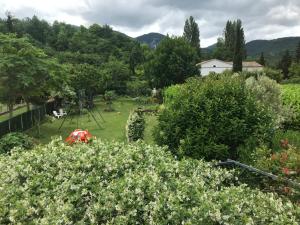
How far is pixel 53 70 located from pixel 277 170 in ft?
56.9

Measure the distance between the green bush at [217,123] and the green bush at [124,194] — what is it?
11.3 ft

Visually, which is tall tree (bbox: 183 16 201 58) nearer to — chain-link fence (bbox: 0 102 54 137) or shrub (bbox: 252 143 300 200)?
chain-link fence (bbox: 0 102 54 137)

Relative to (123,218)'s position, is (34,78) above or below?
above

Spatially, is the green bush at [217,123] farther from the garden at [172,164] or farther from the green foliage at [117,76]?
the green foliage at [117,76]

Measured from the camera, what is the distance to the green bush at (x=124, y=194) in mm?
3203

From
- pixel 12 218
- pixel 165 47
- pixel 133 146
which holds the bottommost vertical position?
pixel 12 218

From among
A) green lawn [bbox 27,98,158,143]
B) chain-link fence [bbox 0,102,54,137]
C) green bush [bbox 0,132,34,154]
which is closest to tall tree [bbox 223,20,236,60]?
green lawn [bbox 27,98,158,143]

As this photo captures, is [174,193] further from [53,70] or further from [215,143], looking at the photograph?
[53,70]

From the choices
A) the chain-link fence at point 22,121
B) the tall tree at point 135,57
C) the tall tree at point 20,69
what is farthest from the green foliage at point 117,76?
the tall tree at point 20,69

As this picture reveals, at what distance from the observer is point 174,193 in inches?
136

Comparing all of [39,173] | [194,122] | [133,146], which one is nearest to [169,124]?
[194,122]

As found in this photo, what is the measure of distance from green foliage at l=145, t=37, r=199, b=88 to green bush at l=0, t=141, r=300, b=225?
133 ft

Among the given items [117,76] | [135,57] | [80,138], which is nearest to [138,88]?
[117,76]

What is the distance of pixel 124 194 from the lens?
342 cm
